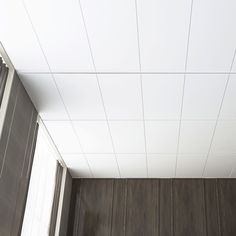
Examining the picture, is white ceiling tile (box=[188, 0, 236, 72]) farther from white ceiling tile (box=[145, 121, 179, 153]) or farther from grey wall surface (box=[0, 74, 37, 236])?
grey wall surface (box=[0, 74, 37, 236])

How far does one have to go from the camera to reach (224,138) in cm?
491

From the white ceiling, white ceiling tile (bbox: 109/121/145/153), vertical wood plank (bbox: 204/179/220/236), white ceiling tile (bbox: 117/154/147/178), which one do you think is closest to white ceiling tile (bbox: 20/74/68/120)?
the white ceiling

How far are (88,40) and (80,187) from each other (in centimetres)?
344

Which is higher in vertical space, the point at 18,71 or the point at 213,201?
the point at 18,71

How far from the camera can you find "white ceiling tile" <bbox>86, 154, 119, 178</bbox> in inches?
218

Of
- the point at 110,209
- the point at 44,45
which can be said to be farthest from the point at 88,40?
the point at 110,209

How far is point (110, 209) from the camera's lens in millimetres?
6023

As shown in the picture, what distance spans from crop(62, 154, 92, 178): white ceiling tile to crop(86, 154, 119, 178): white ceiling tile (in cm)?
10

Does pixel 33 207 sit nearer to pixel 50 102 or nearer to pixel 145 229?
pixel 50 102

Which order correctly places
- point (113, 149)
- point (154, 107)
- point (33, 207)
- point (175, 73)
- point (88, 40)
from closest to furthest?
point (88, 40) < point (175, 73) < point (154, 107) < point (33, 207) < point (113, 149)

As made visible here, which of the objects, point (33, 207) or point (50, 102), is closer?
point (50, 102)

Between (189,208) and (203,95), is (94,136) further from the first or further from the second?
(189,208)

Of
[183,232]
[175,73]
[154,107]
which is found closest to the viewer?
[175,73]

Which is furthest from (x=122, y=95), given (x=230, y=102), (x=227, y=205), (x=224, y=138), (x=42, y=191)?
(x=227, y=205)
